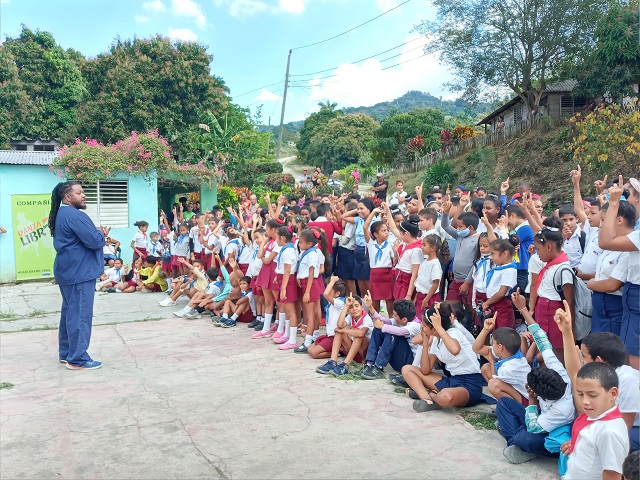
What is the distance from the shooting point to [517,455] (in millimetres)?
3836

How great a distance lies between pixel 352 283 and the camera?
7.89 metres

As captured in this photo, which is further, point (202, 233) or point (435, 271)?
point (202, 233)

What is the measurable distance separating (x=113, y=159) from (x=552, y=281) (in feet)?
39.5

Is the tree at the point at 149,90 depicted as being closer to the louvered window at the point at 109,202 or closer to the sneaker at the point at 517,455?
the louvered window at the point at 109,202

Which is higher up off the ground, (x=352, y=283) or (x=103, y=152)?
(x=103, y=152)

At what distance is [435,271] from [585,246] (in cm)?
143

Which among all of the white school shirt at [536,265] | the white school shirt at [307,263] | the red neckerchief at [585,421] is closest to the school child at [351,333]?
the white school shirt at [307,263]

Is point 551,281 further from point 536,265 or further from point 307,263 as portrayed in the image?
point 307,263

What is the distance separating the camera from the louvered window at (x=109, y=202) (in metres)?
14.4

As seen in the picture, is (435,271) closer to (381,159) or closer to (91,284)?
(91,284)

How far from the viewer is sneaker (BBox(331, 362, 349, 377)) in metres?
5.83

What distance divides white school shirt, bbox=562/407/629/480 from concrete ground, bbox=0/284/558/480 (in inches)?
23.2

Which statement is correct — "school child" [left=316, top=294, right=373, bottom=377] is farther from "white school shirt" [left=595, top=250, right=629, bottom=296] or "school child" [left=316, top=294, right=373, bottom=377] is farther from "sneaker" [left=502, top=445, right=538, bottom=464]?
"white school shirt" [left=595, top=250, right=629, bottom=296]

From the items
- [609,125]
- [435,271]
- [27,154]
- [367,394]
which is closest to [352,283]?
[435,271]
